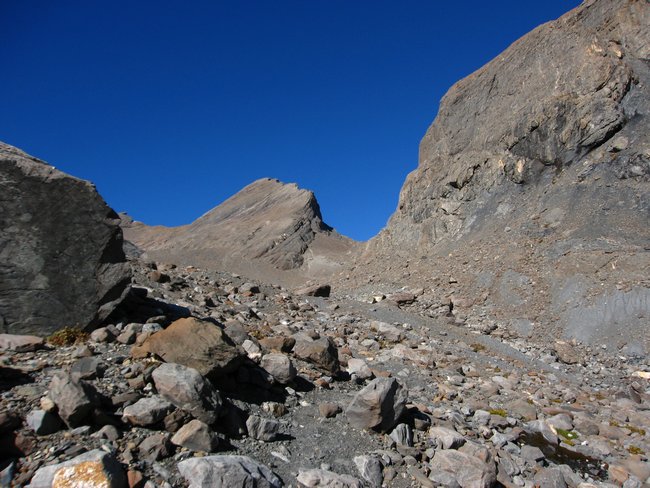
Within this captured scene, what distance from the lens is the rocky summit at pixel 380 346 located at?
4680mm

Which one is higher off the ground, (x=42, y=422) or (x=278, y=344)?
(x=278, y=344)

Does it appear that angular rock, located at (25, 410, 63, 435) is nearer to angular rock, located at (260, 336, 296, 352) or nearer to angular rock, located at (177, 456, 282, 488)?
angular rock, located at (177, 456, 282, 488)

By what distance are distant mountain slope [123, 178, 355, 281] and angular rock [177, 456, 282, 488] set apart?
67718 mm

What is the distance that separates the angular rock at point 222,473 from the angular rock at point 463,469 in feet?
7.57

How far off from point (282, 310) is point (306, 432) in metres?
8.20

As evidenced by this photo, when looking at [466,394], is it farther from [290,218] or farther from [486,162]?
[290,218]

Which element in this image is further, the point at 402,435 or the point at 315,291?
the point at 315,291

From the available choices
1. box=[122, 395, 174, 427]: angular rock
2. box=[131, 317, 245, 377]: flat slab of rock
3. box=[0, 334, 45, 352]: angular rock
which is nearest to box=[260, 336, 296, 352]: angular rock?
box=[131, 317, 245, 377]: flat slab of rock

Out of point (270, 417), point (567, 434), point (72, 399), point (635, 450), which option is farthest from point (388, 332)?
point (72, 399)

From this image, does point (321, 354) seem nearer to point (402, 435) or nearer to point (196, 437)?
point (402, 435)

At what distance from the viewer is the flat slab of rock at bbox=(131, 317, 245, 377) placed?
5851 millimetres

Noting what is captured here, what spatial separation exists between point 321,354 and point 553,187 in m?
25.8

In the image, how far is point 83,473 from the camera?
148 inches

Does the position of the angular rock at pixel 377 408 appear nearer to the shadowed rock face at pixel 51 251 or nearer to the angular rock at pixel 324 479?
the angular rock at pixel 324 479
